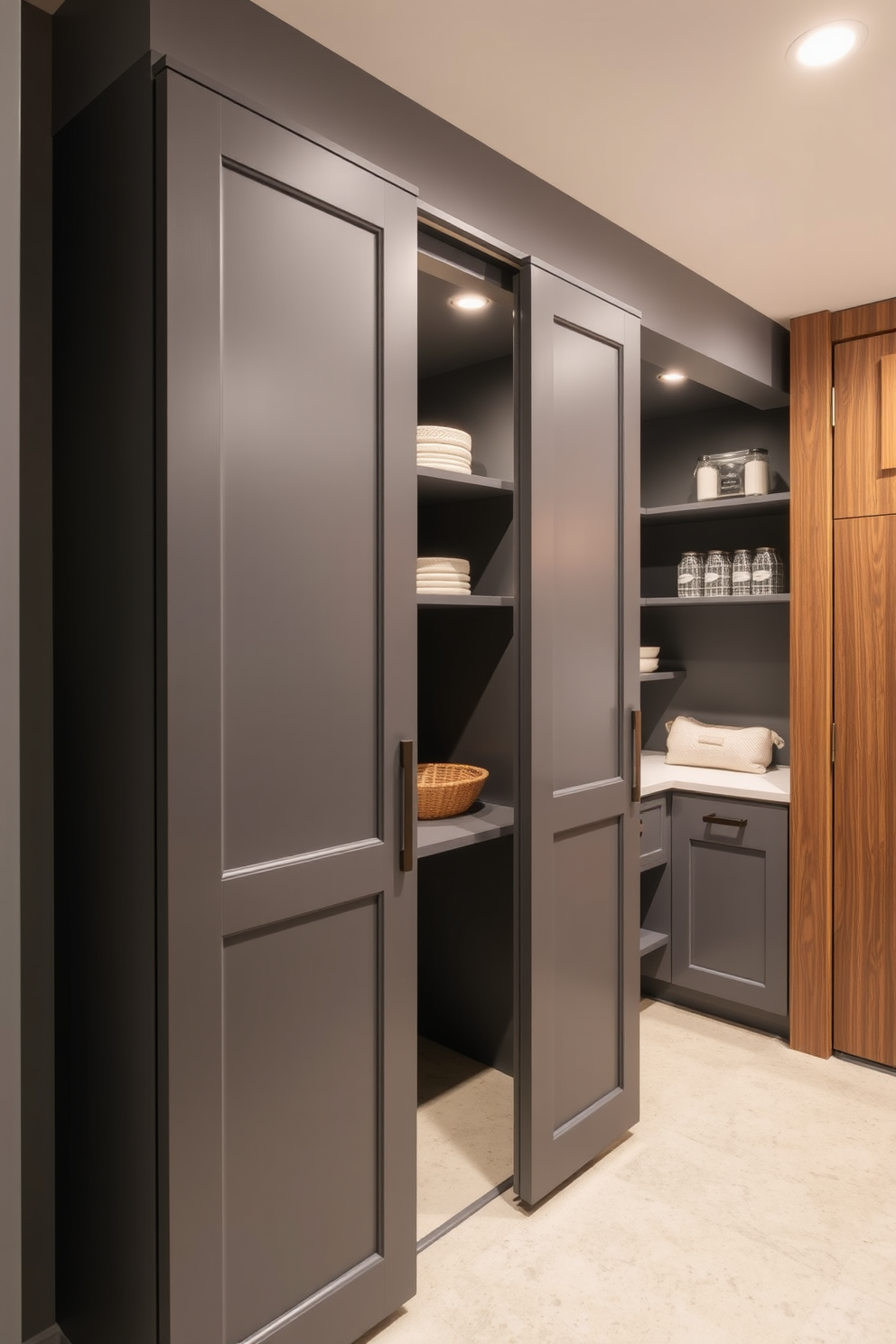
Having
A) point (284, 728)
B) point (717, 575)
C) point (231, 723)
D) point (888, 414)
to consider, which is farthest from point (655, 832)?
point (231, 723)

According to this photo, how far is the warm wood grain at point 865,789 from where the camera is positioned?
9.30 feet

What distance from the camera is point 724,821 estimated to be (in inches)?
123

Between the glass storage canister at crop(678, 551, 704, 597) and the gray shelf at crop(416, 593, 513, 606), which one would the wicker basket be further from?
the glass storage canister at crop(678, 551, 704, 597)

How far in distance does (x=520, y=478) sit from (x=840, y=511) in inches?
57.2

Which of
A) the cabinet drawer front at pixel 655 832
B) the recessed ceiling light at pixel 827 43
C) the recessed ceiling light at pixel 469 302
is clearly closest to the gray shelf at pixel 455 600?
the recessed ceiling light at pixel 469 302

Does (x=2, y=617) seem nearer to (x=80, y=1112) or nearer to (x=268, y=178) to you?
(x=268, y=178)

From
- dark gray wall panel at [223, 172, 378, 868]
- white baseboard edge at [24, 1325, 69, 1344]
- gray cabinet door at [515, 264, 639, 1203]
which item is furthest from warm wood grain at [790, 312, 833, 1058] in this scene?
white baseboard edge at [24, 1325, 69, 1344]

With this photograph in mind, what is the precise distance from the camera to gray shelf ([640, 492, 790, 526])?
122 inches

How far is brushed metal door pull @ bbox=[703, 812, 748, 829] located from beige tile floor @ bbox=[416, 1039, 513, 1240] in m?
1.15

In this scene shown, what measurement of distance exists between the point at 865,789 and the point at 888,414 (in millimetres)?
1239

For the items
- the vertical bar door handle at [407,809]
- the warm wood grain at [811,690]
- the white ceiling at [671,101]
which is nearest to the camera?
the white ceiling at [671,101]

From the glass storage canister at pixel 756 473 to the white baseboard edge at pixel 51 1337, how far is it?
3113 mm

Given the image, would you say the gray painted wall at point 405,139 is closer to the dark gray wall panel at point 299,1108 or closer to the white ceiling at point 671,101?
the white ceiling at point 671,101

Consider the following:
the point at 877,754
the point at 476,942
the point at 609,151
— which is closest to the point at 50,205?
Answer: the point at 609,151
